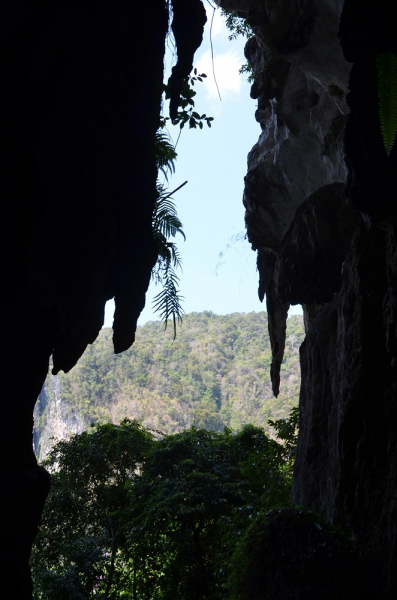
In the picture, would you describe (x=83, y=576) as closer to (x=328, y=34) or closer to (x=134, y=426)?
(x=134, y=426)

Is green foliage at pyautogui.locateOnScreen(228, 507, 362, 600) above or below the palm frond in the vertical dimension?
below

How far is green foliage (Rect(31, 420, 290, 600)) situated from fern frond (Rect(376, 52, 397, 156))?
20.2 ft

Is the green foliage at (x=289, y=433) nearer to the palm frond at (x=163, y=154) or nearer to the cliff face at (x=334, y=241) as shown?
the cliff face at (x=334, y=241)

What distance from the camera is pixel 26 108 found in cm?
495

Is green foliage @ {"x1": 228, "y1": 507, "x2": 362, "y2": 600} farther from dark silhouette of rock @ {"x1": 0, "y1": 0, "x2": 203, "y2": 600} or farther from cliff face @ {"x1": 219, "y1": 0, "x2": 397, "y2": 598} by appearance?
dark silhouette of rock @ {"x1": 0, "y1": 0, "x2": 203, "y2": 600}

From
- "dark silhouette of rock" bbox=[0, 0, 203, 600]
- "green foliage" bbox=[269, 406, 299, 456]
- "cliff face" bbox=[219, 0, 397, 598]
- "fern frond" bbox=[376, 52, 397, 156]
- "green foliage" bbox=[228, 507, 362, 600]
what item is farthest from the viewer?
"green foliage" bbox=[269, 406, 299, 456]

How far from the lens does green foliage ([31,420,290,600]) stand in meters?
9.68

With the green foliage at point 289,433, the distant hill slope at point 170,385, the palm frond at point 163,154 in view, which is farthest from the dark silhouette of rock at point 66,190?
the distant hill slope at point 170,385

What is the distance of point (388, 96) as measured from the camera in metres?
3.22

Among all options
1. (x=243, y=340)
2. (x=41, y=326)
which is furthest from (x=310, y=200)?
(x=243, y=340)

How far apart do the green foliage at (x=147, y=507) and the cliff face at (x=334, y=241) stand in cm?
249

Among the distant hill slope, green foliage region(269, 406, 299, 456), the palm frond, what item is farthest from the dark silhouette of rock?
the distant hill slope

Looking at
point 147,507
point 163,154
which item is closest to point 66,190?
point 163,154

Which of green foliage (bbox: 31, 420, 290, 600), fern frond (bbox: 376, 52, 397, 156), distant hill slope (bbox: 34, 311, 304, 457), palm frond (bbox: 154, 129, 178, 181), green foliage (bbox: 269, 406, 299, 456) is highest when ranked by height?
distant hill slope (bbox: 34, 311, 304, 457)
